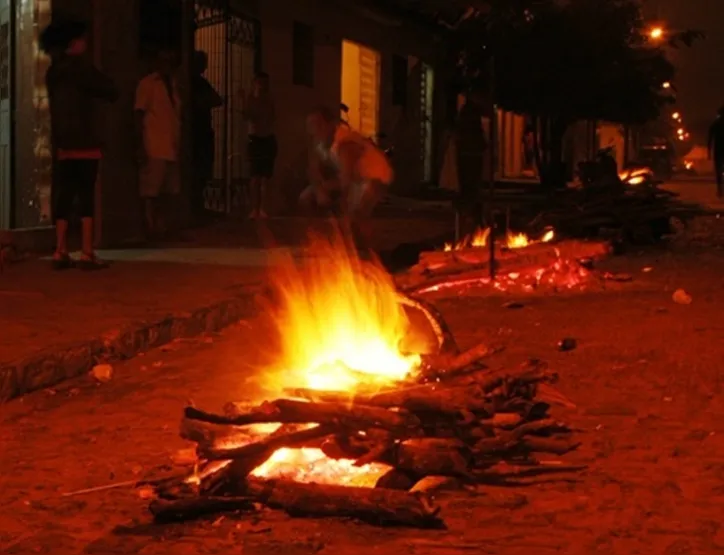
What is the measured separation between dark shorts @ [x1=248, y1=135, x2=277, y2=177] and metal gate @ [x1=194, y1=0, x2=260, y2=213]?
0.76m

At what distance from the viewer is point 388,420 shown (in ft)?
17.7

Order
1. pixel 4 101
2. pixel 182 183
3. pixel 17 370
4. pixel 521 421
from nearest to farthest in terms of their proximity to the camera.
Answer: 1. pixel 521 421
2. pixel 17 370
3. pixel 4 101
4. pixel 182 183

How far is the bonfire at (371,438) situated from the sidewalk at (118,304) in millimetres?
1674

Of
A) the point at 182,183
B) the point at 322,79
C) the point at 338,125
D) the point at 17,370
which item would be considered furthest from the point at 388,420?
the point at 322,79

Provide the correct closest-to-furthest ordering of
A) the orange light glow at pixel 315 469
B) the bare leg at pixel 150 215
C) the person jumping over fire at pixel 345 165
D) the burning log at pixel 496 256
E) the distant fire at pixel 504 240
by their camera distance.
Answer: the orange light glow at pixel 315 469, the burning log at pixel 496 256, the person jumping over fire at pixel 345 165, the distant fire at pixel 504 240, the bare leg at pixel 150 215

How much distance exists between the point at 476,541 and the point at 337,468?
890mm

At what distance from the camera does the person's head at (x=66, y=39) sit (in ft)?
36.5

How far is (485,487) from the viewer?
536 centimetres

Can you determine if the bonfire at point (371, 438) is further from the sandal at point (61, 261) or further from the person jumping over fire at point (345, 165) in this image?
the person jumping over fire at point (345, 165)

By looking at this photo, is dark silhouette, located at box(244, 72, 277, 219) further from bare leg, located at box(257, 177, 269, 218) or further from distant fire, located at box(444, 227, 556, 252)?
distant fire, located at box(444, 227, 556, 252)

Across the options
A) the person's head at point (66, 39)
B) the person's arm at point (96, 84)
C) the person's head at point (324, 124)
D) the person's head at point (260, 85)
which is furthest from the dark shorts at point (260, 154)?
the person's arm at point (96, 84)

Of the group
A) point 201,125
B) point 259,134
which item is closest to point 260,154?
point 259,134

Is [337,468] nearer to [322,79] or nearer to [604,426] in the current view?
[604,426]

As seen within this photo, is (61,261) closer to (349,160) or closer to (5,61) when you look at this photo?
(349,160)
